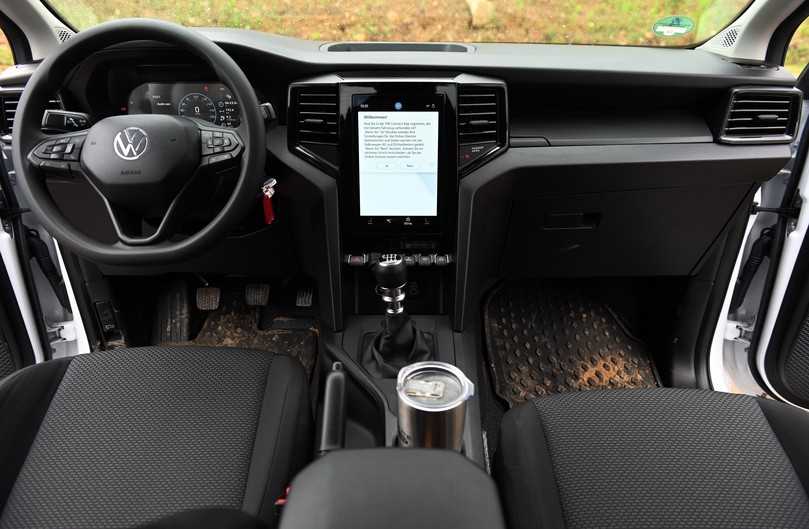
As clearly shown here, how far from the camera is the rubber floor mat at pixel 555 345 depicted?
1.93m

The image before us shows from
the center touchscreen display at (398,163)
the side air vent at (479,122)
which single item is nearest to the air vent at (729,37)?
the side air vent at (479,122)

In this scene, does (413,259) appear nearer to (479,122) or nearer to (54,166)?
(479,122)

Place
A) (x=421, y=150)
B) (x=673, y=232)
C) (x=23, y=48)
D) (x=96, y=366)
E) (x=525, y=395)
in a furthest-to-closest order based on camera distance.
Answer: (x=525, y=395) → (x=673, y=232) → (x=23, y=48) → (x=421, y=150) → (x=96, y=366)

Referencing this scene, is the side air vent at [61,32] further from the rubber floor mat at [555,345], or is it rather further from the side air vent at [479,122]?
the rubber floor mat at [555,345]

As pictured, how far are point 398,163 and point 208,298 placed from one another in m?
0.94

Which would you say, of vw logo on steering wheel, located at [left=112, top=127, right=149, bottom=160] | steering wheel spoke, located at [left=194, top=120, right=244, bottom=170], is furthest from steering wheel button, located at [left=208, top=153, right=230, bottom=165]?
vw logo on steering wheel, located at [left=112, top=127, right=149, bottom=160]

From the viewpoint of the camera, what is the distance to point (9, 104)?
4.59 ft

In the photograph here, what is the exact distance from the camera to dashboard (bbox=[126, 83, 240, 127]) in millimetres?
1369

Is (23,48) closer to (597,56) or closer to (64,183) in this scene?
(64,183)

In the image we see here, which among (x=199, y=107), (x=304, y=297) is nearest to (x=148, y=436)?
(x=199, y=107)

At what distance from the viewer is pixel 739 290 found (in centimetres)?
173

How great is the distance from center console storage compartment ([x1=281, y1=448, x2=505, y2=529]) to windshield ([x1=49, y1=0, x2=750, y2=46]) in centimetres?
126

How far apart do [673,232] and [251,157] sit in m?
1.14

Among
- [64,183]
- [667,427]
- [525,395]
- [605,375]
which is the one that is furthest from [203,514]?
[605,375]
